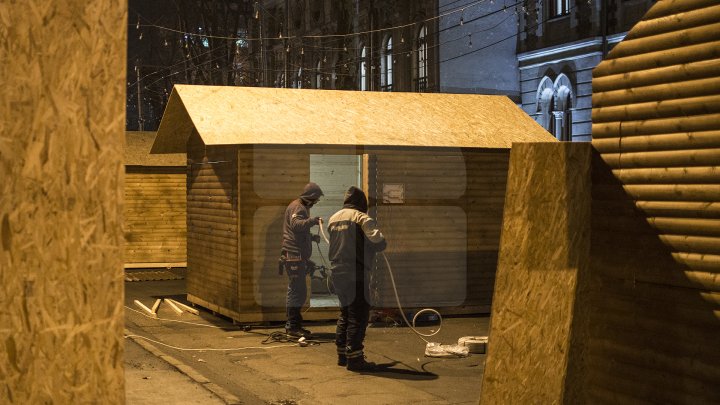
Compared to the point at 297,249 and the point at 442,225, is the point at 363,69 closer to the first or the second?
the point at 442,225

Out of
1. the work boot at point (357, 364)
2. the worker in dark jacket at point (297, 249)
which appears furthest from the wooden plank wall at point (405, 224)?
the work boot at point (357, 364)

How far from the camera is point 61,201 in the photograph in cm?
359

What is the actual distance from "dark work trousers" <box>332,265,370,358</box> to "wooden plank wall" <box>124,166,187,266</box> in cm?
1358

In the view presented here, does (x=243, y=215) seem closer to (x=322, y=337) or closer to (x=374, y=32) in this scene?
(x=322, y=337)

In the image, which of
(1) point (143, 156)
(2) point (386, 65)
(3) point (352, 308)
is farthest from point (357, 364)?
(2) point (386, 65)

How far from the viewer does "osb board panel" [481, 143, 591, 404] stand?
5152 millimetres

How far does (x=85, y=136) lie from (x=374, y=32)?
123 ft

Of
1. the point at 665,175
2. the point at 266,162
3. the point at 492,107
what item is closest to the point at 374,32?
the point at 492,107

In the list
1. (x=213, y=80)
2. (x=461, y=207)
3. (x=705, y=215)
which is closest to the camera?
(x=705, y=215)

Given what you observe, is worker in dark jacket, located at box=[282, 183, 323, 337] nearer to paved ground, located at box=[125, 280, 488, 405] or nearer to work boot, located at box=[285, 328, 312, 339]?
work boot, located at box=[285, 328, 312, 339]

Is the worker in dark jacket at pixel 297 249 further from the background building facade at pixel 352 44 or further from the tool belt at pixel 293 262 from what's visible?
the background building facade at pixel 352 44

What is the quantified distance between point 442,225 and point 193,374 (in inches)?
233

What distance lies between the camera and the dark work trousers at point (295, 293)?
45.2 feet

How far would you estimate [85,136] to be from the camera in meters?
3.66
